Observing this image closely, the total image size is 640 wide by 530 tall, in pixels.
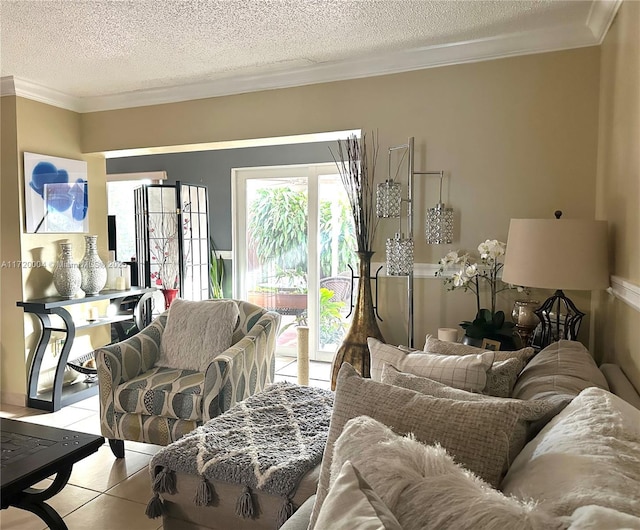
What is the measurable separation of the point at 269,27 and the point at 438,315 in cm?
196

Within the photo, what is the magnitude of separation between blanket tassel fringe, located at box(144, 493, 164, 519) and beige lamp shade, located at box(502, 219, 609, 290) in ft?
5.48

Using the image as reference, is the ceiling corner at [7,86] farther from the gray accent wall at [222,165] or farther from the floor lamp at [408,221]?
the floor lamp at [408,221]

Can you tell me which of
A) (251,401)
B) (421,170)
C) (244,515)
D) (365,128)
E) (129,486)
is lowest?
(129,486)

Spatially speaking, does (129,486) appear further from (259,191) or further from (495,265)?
(259,191)

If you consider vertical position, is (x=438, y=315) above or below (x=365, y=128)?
below

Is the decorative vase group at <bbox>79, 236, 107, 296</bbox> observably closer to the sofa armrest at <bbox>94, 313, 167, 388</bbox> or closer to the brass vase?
the sofa armrest at <bbox>94, 313, 167, 388</bbox>

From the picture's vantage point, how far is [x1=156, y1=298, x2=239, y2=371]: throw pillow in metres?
3.07

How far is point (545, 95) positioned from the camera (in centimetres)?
287

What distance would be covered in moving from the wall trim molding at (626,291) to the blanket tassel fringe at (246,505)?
4.76ft

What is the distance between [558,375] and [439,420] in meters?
0.69

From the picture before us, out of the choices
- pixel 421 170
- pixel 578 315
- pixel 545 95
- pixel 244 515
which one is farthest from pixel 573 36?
pixel 244 515

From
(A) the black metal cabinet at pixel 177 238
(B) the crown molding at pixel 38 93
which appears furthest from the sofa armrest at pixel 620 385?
(B) the crown molding at pixel 38 93

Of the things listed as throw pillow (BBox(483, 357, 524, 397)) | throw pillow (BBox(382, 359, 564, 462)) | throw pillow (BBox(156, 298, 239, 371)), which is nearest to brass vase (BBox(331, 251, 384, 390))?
throw pillow (BBox(156, 298, 239, 371))

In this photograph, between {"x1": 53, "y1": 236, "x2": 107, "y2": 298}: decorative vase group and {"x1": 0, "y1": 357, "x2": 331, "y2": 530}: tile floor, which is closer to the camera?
{"x1": 0, "y1": 357, "x2": 331, "y2": 530}: tile floor
